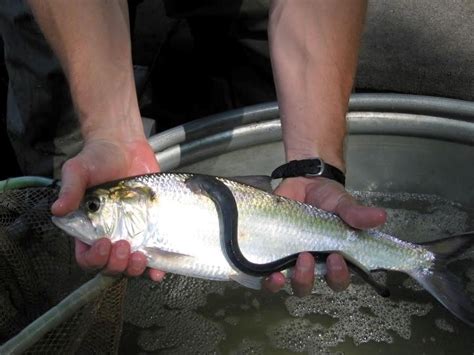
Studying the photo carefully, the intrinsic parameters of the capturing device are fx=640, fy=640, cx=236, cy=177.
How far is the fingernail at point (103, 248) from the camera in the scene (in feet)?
4.06

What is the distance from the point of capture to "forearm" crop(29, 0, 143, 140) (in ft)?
5.15

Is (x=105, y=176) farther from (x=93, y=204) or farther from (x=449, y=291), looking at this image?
(x=449, y=291)

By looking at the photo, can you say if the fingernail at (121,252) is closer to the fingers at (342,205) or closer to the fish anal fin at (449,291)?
the fingers at (342,205)

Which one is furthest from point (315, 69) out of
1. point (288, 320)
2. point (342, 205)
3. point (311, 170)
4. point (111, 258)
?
Result: point (111, 258)

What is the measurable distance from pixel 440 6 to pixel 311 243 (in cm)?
189

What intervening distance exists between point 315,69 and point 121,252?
0.77 meters

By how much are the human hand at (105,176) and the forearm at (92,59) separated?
0.06 metres

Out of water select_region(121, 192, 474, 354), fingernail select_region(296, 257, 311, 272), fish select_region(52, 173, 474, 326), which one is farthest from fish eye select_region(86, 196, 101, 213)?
water select_region(121, 192, 474, 354)

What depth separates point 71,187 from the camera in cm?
123

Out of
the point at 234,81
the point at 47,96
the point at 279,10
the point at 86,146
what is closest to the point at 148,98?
the point at 234,81

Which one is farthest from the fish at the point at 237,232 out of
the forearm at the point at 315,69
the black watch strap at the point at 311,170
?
the forearm at the point at 315,69

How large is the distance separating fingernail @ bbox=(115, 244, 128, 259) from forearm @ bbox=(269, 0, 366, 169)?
58 centimetres

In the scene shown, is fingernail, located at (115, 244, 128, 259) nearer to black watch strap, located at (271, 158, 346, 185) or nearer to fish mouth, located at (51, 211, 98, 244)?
fish mouth, located at (51, 211, 98, 244)

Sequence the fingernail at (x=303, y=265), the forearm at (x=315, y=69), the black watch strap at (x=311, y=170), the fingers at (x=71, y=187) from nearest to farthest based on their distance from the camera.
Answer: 1. the fingers at (x=71, y=187)
2. the fingernail at (x=303, y=265)
3. the black watch strap at (x=311, y=170)
4. the forearm at (x=315, y=69)
